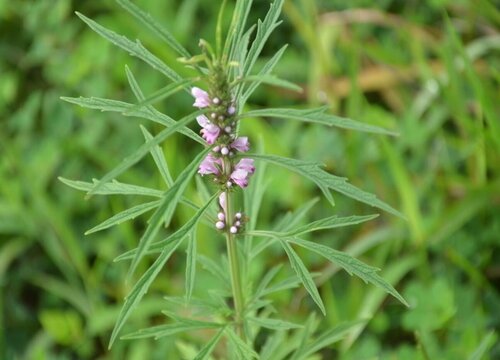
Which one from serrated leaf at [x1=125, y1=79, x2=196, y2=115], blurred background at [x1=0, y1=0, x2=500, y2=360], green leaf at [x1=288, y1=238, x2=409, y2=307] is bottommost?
A: blurred background at [x1=0, y1=0, x2=500, y2=360]

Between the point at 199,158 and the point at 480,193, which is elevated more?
the point at 199,158

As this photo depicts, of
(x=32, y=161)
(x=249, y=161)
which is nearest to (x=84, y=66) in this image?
(x=32, y=161)

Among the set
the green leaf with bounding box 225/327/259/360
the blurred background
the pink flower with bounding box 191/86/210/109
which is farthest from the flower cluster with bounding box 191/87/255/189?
the blurred background

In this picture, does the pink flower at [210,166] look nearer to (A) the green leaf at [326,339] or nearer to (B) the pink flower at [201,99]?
(B) the pink flower at [201,99]

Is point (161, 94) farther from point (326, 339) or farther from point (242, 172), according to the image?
point (326, 339)

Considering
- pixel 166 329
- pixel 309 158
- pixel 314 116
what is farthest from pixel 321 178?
pixel 309 158

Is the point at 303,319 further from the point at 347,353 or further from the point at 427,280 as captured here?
the point at 427,280

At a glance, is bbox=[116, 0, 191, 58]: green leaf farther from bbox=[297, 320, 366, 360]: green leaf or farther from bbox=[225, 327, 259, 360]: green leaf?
bbox=[297, 320, 366, 360]: green leaf
